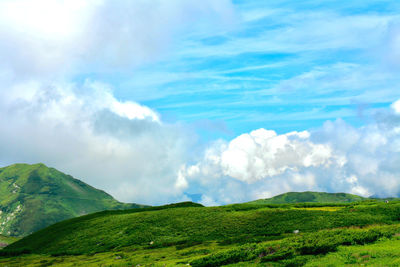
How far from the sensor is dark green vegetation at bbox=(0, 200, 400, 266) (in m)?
51.9

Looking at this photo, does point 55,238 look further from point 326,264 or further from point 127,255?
point 326,264

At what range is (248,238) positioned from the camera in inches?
3460

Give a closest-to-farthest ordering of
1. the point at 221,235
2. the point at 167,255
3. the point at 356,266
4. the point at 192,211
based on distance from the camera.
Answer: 1. the point at 356,266
2. the point at 167,255
3. the point at 221,235
4. the point at 192,211

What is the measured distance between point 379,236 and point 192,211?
79035mm

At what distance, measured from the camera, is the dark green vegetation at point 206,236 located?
2044 inches

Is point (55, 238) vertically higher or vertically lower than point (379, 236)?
higher

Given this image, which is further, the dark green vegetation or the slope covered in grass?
the slope covered in grass

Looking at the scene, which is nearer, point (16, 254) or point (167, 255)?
point (167, 255)

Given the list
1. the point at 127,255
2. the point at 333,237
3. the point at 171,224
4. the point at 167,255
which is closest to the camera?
the point at 333,237

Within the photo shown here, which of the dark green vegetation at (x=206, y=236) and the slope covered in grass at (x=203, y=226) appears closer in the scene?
the dark green vegetation at (x=206, y=236)

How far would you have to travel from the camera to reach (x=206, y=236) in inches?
3910

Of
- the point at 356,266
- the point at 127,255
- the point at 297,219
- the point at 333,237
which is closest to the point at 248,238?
the point at 297,219

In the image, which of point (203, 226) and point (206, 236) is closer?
point (206, 236)

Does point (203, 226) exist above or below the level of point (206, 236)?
above
